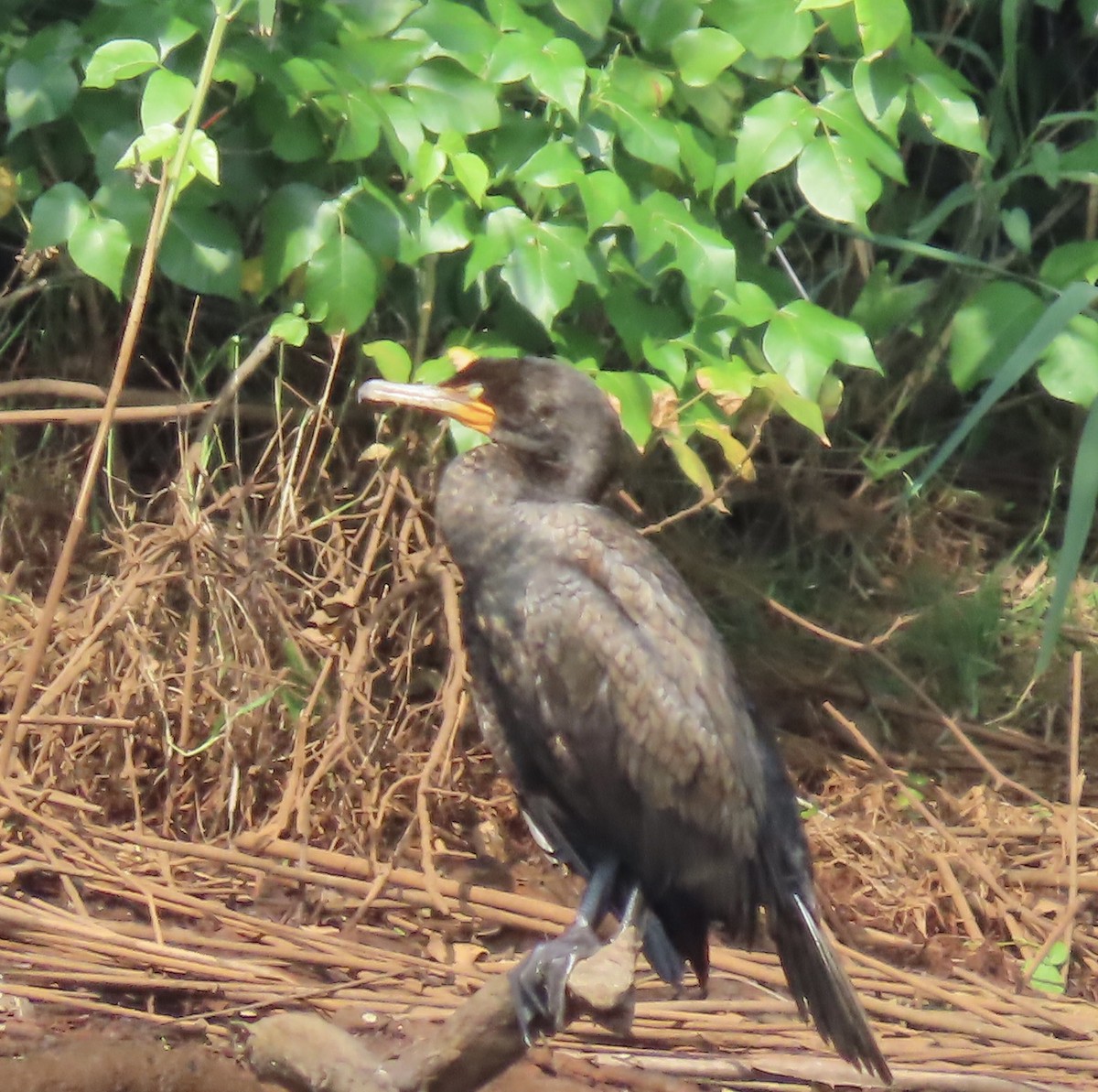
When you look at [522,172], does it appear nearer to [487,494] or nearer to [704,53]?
[704,53]

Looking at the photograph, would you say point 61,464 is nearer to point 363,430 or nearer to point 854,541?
point 363,430

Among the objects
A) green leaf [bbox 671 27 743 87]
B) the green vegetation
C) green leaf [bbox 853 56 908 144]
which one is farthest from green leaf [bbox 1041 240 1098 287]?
green leaf [bbox 671 27 743 87]

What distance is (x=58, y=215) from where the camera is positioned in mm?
2482

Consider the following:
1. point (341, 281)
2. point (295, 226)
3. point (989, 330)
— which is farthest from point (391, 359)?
point (989, 330)

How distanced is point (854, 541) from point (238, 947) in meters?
1.72

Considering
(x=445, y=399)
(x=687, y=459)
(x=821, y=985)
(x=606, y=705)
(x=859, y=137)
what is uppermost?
(x=859, y=137)

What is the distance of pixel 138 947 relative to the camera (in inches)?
98.5

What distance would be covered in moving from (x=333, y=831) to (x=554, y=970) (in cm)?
100

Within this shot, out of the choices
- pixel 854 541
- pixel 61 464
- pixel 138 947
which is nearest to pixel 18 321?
pixel 61 464

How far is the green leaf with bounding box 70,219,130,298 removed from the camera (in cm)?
245

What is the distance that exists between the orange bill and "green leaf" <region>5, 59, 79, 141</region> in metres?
0.70

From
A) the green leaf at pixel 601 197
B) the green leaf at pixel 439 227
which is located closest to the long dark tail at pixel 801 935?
the green leaf at pixel 601 197

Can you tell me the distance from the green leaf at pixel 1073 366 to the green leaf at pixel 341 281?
1239mm

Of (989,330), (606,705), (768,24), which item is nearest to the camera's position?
(606,705)
